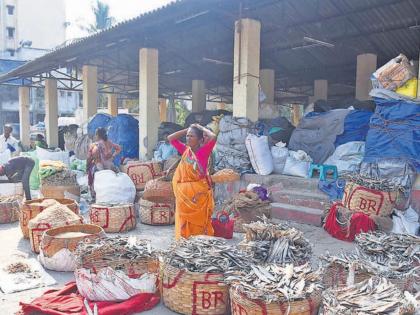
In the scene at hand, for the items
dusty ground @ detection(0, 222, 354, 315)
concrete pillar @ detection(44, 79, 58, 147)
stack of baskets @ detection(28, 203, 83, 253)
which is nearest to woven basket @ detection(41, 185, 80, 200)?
dusty ground @ detection(0, 222, 354, 315)

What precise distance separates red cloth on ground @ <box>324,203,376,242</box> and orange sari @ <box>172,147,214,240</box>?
2.11 metres

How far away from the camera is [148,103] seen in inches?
400

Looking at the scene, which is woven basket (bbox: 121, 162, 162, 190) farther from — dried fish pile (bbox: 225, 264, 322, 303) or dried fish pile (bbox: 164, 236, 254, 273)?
dried fish pile (bbox: 225, 264, 322, 303)

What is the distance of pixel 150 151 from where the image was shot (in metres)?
10.2

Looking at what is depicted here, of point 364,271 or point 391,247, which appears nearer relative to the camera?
A: point 364,271

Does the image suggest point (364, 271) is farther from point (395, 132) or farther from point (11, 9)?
point (11, 9)

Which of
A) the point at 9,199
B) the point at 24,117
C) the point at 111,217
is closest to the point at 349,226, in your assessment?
the point at 111,217

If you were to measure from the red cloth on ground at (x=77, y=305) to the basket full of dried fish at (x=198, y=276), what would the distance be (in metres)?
0.17

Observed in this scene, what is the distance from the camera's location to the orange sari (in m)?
4.61

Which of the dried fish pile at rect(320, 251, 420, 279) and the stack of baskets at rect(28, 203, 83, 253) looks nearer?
the dried fish pile at rect(320, 251, 420, 279)

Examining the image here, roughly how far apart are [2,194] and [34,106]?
26.8 m

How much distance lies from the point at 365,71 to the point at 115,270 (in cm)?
971

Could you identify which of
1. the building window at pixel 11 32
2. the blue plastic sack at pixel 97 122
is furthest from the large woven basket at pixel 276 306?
the building window at pixel 11 32

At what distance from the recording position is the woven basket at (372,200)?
540cm
